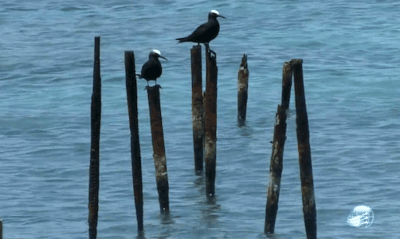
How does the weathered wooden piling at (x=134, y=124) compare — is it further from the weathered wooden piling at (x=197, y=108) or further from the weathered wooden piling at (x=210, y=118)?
the weathered wooden piling at (x=197, y=108)

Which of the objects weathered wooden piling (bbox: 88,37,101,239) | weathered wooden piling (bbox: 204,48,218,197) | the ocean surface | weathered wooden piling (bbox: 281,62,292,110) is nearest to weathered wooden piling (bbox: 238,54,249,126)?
the ocean surface

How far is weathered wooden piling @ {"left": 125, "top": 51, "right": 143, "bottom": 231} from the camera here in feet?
42.1

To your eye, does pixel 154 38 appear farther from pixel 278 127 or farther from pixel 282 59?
pixel 278 127

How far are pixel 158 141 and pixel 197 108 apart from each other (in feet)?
9.77

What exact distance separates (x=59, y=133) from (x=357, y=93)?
9715 millimetres

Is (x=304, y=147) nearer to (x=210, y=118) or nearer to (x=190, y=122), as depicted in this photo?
(x=210, y=118)

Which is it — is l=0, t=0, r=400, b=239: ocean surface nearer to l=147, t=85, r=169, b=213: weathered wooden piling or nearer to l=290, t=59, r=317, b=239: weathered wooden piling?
l=147, t=85, r=169, b=213: weathered wooden piling

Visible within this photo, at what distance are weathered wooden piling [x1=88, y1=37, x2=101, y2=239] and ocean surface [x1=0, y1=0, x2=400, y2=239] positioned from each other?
1501mm

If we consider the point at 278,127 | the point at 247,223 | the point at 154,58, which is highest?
the point at 154,58

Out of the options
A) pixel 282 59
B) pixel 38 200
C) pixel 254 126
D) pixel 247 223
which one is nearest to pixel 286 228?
pixel 247 223

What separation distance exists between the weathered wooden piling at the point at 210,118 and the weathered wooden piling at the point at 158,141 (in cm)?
119

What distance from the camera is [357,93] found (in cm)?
2633

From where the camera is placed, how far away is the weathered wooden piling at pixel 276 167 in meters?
12.7

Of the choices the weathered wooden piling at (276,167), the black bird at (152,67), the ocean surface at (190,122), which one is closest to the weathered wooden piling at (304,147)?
the weathered wooden piling at (276,167)
